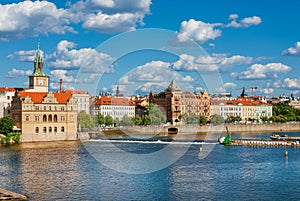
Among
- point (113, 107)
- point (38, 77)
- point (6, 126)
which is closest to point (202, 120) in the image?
point (113, 107)

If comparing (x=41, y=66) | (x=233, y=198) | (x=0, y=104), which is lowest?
(x=233, y=198)

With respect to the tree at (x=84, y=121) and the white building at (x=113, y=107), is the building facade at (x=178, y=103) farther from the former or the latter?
the tree at (x=84, y=121)

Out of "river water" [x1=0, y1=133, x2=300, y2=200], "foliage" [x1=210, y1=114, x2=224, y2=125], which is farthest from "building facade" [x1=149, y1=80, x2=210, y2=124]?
"river water" [x1=0, y1=133, x2=300, y2=200]

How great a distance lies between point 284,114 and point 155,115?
130 feet

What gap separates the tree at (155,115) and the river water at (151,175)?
38393mm

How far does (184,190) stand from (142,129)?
4714cm

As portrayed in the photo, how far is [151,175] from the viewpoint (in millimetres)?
29953

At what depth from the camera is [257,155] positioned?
4094 centimetres

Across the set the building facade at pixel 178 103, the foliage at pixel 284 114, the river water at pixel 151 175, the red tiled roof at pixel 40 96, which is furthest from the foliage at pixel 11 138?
the foliage at pixel 284 114

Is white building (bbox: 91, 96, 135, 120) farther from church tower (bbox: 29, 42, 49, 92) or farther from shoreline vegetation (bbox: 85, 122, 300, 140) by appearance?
church tower (bbox: 29, 42, 49, 92)

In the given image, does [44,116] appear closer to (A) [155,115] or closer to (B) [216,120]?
(A) [155,115]

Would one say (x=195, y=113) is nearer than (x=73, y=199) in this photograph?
No

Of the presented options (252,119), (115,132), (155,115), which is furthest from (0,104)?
(252,119)

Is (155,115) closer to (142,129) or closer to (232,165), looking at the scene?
(142,129)
